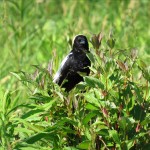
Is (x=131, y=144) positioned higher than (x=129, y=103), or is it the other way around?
(x=129, y=103)

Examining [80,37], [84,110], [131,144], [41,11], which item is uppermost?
[41,11]

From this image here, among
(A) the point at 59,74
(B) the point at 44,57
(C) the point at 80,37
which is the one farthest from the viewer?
(B) the point at 44,57

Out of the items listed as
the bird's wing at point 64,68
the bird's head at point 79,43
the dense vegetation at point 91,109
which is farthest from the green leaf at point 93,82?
the bird's head at point 79,43

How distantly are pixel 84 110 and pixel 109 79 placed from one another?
0.75 ft

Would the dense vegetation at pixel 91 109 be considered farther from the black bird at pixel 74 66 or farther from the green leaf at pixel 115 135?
the black bird at pixel 74 66

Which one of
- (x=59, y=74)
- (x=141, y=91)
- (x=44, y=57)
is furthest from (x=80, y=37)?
(x=44, y=57)

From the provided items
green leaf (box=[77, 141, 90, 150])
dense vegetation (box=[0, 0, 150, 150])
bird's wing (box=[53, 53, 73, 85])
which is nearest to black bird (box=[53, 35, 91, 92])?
bird's wing (box=[53, 53, 73, 85])

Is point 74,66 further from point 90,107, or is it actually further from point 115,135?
point 115,135

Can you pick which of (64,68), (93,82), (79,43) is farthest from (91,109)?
(79,43)

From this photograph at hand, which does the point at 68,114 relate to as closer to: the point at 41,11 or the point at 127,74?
the point at 127,74

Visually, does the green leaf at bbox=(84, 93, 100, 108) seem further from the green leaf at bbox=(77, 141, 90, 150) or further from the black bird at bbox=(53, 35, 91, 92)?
the black bird at bbox=(53, 35, 91, 92)

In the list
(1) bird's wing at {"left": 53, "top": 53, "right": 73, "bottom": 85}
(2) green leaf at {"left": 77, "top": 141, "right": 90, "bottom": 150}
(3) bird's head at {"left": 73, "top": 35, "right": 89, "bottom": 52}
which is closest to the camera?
(2) green leaf at {"left": 77, "top": 141, "right": 90, "bottom": 150}

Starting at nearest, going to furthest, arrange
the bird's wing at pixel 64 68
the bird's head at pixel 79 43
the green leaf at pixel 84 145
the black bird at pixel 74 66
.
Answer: the green leaf at pixel 84 145
the bird's wing at pixel 64 68
the black bird at pixel 74 66
the bird's head at pixel 79 43

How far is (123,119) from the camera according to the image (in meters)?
3.01
